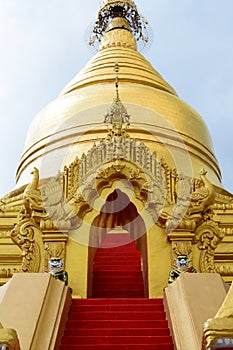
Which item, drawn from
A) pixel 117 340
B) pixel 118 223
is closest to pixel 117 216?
pixel 118 223

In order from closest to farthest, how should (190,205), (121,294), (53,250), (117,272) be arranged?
(53,250) → (190,205) → (121,294) → (117,272)

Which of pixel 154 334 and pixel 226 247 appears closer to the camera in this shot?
pixel 154 334

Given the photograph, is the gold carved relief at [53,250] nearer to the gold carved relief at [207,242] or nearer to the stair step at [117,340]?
the gold carved relief at [207,242]

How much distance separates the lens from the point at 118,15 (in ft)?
82.5

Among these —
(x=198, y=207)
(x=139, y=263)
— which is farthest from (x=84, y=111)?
(x=198, y=207)

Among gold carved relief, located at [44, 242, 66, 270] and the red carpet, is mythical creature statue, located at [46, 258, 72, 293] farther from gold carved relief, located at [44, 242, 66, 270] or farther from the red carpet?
the red carpet

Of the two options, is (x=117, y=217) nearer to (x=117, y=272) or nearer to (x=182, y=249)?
(x=117, y=272)

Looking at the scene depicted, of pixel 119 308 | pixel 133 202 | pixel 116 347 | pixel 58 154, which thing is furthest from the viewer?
pixel 58 154

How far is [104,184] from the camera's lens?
10.4m

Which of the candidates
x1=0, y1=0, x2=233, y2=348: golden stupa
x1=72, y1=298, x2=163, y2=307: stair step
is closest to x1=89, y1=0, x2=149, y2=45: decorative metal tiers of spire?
x1=0, y1=0, x2=233, y2=348: golden stupa

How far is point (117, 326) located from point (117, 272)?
14.3 ft

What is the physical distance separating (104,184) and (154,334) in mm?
4039

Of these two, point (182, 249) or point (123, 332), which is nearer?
point (123, 332)

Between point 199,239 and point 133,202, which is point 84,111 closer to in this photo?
point 133,202
